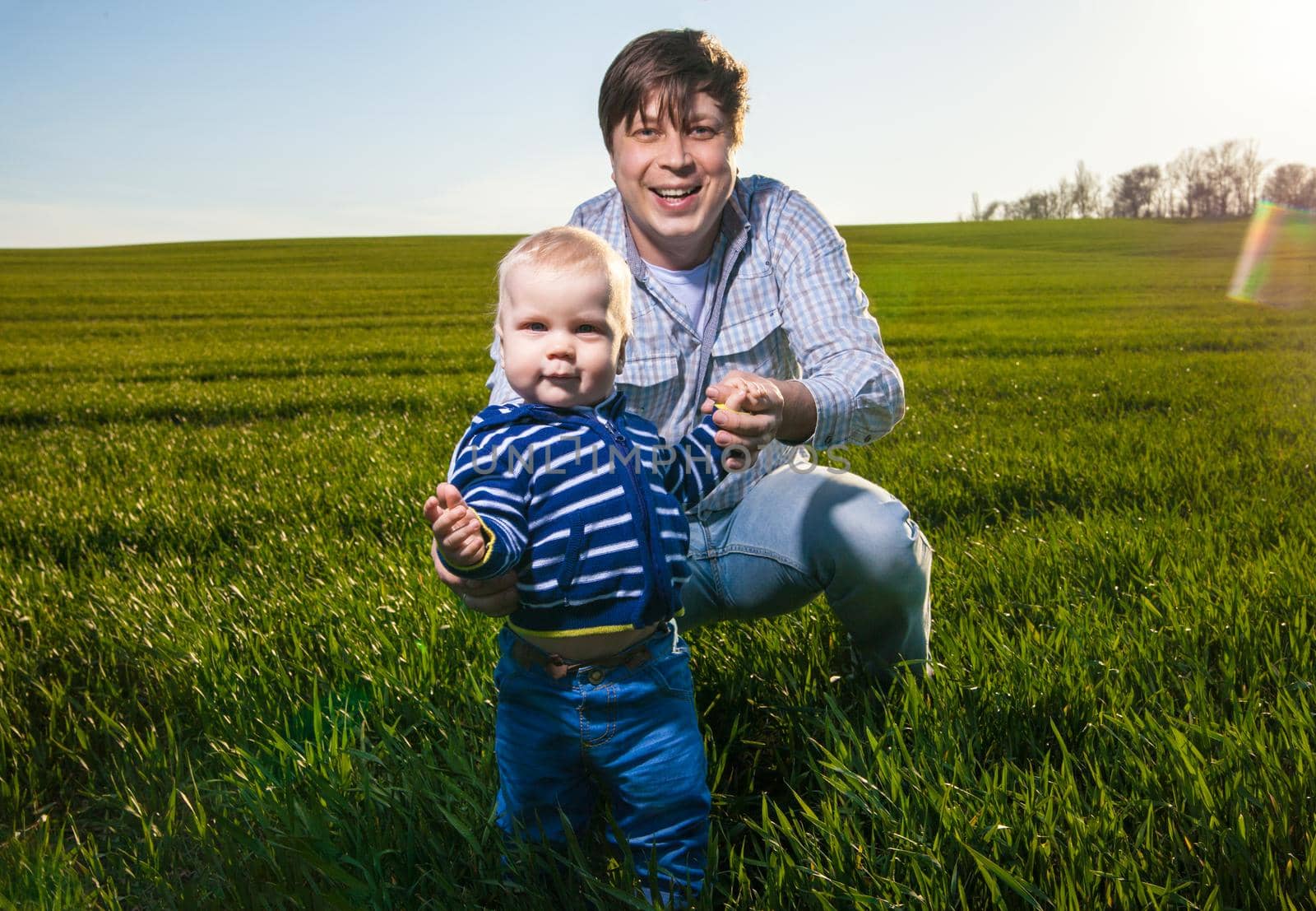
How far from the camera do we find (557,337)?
1.72 meters

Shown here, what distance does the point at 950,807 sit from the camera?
1778mm

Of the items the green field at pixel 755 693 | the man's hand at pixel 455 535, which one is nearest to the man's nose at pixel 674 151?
the man's hand at pixel 455 535

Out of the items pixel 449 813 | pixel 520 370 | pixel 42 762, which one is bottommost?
pixel 42 762

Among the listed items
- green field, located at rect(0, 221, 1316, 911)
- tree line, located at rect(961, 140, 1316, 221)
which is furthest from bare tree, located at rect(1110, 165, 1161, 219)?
green field, located at rect(0, 221, 1316, 911)

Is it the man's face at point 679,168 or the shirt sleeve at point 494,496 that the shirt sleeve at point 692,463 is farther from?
the man's face at point 679,168

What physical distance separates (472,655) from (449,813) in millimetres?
890

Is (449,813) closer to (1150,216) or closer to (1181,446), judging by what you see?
(1181,446)

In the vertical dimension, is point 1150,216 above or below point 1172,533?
above

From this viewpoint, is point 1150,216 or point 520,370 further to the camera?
point 1150,216

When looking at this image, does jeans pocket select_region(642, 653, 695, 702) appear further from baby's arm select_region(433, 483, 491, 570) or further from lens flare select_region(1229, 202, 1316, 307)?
lens flare select_region(1229, 202, 1316, 307)

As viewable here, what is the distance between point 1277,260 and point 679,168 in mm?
48569

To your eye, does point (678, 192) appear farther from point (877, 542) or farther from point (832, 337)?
point (877, 542)

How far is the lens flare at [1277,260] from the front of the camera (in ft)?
79.8

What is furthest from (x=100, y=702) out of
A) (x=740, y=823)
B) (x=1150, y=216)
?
(x=1150, y=216)
